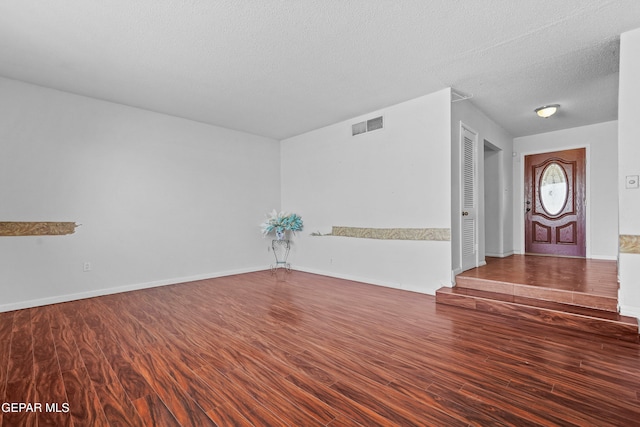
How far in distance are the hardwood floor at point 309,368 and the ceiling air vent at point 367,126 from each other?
2.89 m

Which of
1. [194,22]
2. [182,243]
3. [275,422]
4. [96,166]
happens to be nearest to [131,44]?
[194,22]

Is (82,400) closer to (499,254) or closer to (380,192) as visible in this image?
(380,192)

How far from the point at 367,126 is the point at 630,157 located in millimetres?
3243

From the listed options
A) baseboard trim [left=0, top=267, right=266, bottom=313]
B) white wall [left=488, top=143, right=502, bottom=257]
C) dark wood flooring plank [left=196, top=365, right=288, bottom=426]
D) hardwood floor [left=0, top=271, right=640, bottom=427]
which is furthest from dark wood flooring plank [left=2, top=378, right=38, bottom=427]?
white wall [left=488, top=143, right=502, bottom=257]

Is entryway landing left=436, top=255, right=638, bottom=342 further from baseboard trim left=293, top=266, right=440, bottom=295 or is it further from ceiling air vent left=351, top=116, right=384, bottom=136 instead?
ceiling air vent left=351, top=116, right=384, bottom=136

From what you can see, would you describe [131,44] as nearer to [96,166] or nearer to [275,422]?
[96,166]

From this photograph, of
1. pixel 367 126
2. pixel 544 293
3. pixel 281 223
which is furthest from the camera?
pixel 281 223

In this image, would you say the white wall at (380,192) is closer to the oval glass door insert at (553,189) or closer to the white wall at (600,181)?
the oval glass door insert at (553,189)

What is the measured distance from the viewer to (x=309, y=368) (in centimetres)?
219

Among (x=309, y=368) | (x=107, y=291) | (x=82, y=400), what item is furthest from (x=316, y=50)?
(x=107, y=291)

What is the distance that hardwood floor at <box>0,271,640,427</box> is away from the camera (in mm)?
1684

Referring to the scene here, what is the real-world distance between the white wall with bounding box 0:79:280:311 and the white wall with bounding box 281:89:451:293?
4.06 ft

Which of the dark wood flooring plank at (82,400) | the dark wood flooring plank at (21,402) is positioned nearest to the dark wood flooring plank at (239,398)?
the dark wood flooring plank at (82,400)

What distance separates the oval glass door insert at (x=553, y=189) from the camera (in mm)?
6020
